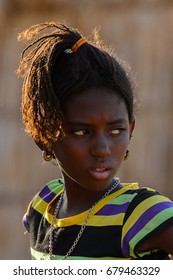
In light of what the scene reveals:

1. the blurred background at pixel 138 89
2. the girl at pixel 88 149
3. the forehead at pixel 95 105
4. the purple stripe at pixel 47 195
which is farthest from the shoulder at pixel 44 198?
the blurred background at pixel 138 89

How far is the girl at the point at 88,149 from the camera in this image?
8.70 ft

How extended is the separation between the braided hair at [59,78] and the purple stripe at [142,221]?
0.35 metres

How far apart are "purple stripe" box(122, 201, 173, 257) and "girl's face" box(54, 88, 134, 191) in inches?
6.5

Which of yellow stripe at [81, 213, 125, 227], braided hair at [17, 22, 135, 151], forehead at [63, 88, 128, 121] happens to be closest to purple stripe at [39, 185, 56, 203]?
braided hair at [17, 22, 135, 151]

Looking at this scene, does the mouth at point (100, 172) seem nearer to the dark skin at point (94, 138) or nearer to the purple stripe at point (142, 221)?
the dark skin at point (94, 138)

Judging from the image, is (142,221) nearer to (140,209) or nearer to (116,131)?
(140,209)

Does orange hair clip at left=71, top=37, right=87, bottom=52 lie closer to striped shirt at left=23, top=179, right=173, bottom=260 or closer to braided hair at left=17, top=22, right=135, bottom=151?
braided hair at left=17, top=22, right=135, bottom=151

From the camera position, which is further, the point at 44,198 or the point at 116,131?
the point at 44,198

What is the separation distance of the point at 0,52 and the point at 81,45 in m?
4.78

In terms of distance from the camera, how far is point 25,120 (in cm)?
298

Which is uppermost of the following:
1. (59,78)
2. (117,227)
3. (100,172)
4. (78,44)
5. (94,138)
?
(78,44)

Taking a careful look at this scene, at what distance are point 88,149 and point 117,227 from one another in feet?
0.81

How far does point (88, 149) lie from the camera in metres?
2.68

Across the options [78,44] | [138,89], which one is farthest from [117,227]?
[138,89]
